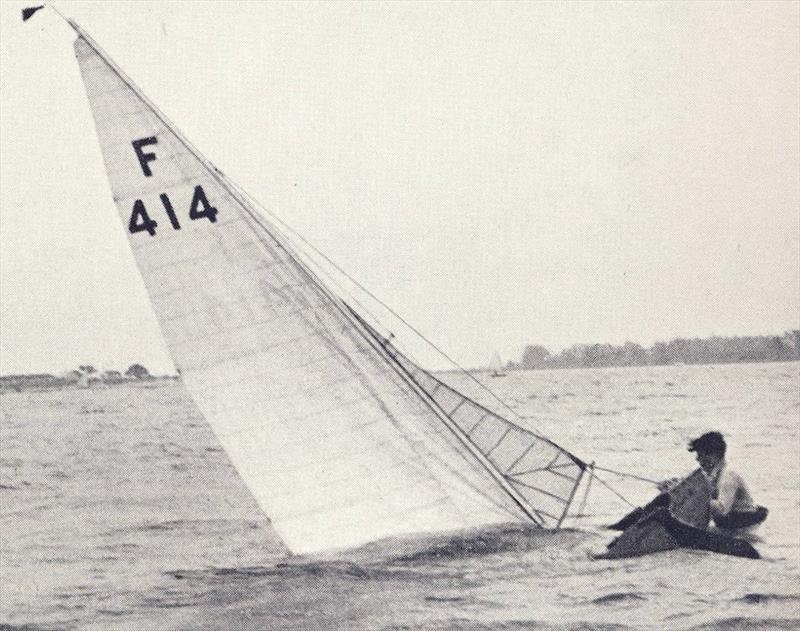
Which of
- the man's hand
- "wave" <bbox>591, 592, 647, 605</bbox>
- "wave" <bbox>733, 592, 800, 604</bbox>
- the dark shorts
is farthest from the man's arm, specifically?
"wave" <bbox>591, 592, 647, 605</bbox>

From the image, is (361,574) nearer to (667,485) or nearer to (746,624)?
(667,485)

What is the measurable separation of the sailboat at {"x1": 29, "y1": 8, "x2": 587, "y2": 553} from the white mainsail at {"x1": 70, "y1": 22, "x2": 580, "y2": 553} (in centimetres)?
2

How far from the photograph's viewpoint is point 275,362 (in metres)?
12.1

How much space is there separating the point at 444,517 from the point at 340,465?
1.60 meters

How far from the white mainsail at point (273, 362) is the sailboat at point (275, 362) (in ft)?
0.05

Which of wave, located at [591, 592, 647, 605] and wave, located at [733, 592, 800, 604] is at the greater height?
wave, located at [591, 592, 647, 605]

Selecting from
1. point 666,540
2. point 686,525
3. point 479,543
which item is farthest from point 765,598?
point 479,543

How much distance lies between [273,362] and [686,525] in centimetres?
547

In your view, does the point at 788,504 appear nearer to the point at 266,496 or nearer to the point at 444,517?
the point at 444,517

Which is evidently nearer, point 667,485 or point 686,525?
point 686,525

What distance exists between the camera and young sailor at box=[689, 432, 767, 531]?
513 inches

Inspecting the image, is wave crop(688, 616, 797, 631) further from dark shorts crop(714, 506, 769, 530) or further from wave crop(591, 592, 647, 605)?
dark shorts crop(714, 506, 769, 530)

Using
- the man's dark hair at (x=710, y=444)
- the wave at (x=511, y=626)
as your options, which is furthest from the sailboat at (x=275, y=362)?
the man's dark hair at (x=710, y=444)

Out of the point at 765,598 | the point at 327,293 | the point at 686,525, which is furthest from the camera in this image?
the point at 686,525
